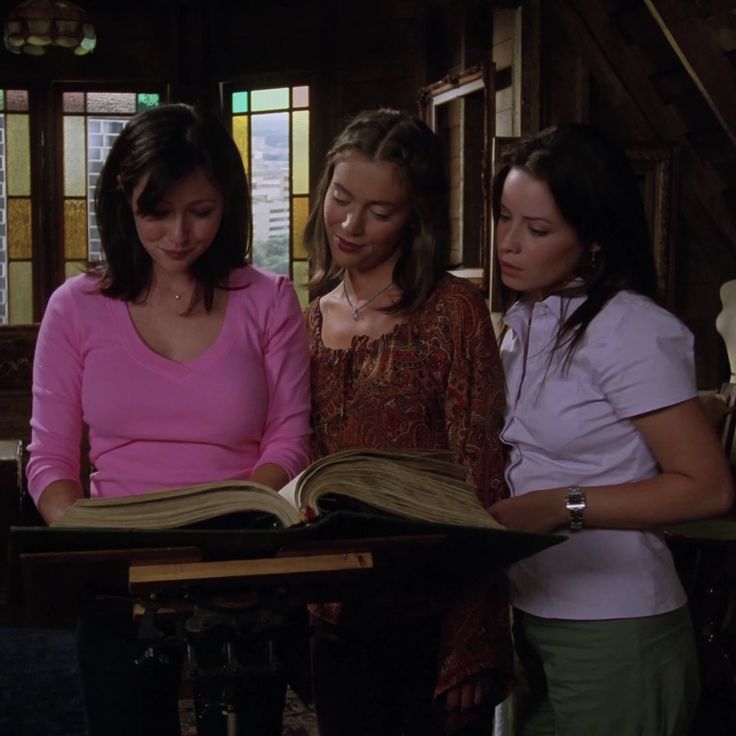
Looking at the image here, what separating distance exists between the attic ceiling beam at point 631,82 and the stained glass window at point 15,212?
13.0ft

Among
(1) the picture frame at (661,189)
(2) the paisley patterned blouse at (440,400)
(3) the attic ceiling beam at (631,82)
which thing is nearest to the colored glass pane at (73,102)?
(3) the attic ceiling beam at (631,82)

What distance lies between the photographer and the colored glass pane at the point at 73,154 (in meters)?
7.70

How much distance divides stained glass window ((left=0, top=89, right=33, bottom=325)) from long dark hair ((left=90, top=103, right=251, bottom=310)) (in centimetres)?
633

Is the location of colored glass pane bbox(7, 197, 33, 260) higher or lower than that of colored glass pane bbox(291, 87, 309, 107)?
lower

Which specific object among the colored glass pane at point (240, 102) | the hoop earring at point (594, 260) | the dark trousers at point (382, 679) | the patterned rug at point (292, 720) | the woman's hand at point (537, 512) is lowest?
the patterned rug at point (292, 720)

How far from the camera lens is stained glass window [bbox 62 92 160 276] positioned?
7703 mm

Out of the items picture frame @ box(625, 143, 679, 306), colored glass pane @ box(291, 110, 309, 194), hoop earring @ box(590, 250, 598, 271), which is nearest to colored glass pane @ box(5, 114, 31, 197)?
colored glass pane @ box(291, 110, 309, 194)

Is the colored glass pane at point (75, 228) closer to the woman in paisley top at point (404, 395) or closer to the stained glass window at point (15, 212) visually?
the stained glass window at point (15, 212)

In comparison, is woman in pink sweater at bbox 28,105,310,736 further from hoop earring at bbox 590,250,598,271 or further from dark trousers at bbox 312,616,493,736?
hoop earring at bbox 590,250,598,271

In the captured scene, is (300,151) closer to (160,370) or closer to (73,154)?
(73,154)

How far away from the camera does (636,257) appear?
64.8 inches

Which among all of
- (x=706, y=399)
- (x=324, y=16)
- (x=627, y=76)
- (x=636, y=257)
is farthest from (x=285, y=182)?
(x=636, y=257)

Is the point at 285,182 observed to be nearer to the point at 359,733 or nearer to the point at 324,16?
the point at 324,16

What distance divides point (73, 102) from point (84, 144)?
28 centimetres
